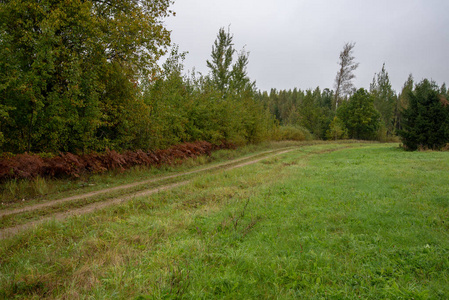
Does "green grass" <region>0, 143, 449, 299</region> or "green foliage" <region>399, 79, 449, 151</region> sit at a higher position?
"green foliage" <region>399, 79, 449, 151</region>

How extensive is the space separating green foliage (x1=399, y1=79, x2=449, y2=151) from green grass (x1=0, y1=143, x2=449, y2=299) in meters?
17.9

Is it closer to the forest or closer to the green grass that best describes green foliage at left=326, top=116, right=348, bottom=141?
the forest

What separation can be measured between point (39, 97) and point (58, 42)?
2.36 meters

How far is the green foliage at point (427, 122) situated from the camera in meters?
19.9

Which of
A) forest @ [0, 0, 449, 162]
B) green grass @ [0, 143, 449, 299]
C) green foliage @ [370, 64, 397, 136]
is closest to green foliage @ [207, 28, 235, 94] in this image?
forest @ [0, 0, 449, 162]

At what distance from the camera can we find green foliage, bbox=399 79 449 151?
19.9 metres

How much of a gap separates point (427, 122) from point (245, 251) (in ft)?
78.7

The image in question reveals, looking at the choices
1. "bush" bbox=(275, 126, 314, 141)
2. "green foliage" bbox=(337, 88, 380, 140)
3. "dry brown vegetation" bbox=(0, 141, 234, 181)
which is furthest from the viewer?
"green foliage" bbox=(337, 88, 380, 140)

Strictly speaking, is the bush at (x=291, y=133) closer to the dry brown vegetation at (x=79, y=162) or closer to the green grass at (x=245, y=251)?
the dry brown vegetation at (x=79, y=162)

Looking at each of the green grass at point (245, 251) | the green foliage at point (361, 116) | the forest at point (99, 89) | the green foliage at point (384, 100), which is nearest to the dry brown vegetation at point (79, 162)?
the forest at point (99, 89)

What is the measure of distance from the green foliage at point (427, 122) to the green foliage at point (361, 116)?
26.1 metres

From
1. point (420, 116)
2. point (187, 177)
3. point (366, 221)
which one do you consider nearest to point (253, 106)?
point (420, 116)

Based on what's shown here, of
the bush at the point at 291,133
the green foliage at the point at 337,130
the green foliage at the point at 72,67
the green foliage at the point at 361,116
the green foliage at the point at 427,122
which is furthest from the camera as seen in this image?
the green foliage at the point at 361,116

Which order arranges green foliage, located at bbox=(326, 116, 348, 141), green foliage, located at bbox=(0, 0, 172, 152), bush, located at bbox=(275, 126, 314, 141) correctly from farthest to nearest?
1. green foliage, located at bbox=(326, 116, 348, 141)
2. bush, located at bbox=(275, 126, 314, 141)
3. green foliage, located at bbox=(0, 0, 172, 152)
